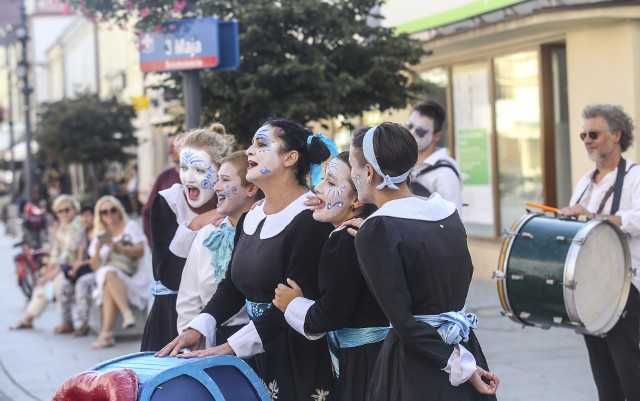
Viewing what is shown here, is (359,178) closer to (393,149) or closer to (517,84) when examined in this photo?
(393,149)

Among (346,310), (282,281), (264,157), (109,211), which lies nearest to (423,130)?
(264,157)

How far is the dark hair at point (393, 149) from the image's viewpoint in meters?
4.00

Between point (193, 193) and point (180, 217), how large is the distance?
152mm

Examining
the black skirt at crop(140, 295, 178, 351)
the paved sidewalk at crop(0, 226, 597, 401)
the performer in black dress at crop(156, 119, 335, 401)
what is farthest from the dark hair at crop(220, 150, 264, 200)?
the paved sidewalk at crop(0, 226, 597, 401)

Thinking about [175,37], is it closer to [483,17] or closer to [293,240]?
[293,240]

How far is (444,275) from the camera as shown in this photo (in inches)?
155

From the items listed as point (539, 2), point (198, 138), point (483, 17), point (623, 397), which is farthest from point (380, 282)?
point (483, 17)

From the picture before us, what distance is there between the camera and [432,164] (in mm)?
7156

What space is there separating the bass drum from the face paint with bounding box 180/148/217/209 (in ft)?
6.49

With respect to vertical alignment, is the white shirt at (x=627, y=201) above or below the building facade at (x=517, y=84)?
below

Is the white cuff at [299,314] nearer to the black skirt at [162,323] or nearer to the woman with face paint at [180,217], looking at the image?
the woman with face paint at [180,217]

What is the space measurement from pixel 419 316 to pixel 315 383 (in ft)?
2.95

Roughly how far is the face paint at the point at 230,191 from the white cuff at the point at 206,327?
644 mm

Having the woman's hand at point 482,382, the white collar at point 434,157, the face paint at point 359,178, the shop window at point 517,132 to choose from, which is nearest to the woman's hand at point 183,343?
the face paint at point 359,178
